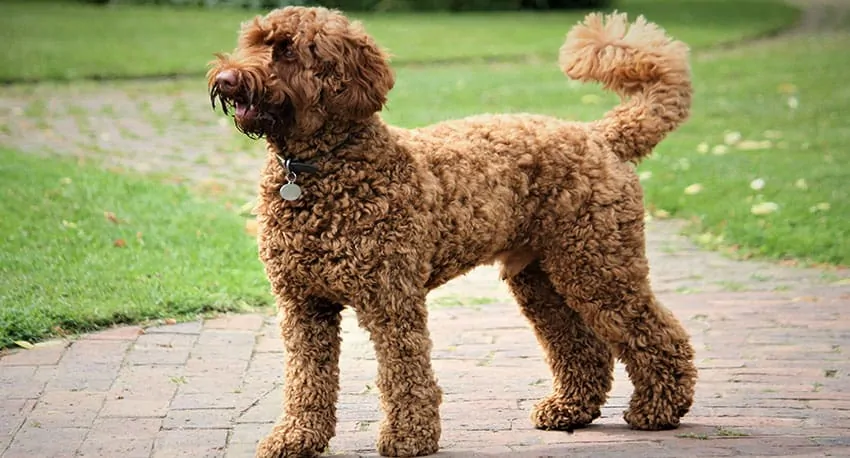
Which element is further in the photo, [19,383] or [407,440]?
[19,383]

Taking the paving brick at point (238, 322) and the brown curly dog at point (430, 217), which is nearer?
the brown curly dog at point (430, 217)

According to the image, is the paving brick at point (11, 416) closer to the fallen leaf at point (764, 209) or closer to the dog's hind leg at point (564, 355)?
the dog's hind leg at point (564, 355)

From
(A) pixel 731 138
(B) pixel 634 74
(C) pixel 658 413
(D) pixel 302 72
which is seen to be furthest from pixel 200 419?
(A) pixel 731 138

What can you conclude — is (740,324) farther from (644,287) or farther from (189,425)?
(189,425)

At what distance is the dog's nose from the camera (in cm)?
405

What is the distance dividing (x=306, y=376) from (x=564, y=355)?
1.21 meters

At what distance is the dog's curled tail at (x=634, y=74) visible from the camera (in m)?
5.11

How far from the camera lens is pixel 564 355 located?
5246 millimetres

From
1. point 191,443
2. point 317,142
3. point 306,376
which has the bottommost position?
point 191,443

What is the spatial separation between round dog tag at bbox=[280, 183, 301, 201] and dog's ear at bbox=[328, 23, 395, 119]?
305mm

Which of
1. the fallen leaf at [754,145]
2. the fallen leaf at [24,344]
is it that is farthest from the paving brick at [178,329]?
the fallen leaf at [754,145]

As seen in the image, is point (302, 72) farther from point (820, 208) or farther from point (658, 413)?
point (820, 208)

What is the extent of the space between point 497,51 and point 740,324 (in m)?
12.5

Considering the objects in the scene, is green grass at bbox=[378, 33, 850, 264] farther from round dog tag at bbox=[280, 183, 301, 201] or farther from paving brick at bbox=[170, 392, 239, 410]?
round dog tag at bbox=[280, 183, 301, 201]
